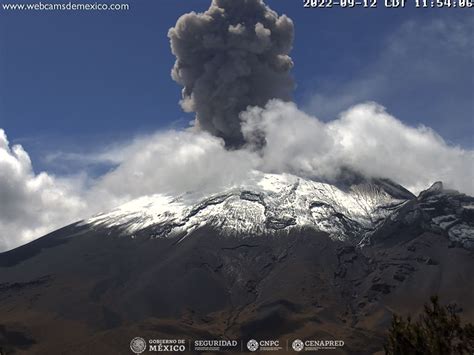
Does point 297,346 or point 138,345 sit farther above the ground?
point 138,345

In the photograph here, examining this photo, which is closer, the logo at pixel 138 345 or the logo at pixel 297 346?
the logo at pixel 138 345

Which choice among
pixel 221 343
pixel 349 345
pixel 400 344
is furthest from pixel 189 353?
pixel 400 344

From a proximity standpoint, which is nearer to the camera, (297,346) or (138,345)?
(138,345)

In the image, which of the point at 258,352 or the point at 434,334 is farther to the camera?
the point at 258,352

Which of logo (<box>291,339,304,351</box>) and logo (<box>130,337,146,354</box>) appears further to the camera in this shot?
logo (<box>291,339,304,351</box>)

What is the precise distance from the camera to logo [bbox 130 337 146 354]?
184075 mm

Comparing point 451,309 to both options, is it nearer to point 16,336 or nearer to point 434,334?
point 434,334

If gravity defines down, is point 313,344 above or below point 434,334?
above

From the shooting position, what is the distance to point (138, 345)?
623 ft

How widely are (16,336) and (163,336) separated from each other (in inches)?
1823

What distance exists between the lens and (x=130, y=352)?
7318 inches

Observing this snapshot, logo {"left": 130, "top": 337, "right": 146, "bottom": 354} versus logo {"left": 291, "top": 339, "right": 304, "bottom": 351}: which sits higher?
logo {"left": 130, "top": 337, "right": 146, "bottom": 354}

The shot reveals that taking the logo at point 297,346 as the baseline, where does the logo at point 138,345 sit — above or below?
above

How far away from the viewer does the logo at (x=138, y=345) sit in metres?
184
